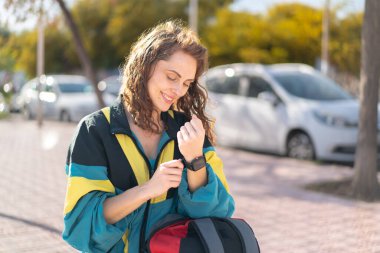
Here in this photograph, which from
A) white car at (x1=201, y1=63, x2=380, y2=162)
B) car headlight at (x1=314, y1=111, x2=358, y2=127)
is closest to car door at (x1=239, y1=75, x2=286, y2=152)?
white car at (x1=201, y1=63, x2=380, y2=162)

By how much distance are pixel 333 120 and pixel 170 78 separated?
7710 mm

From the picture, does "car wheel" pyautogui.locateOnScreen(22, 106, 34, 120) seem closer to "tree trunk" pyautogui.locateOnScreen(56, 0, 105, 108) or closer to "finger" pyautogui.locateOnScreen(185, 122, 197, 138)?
"tree trunk" pyautogui.locateOnScreen(56, 0, 105, 108)

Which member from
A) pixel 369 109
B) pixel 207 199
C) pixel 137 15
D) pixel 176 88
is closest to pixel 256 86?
pixel 369 109

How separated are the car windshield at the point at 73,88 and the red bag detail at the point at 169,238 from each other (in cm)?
1764

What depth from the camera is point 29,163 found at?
9805mm

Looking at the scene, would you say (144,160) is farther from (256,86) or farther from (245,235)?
(256,86)

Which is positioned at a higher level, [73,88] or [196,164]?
[73,88]

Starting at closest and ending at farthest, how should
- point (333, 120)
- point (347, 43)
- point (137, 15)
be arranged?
point (333, 120) < point (347, 43) < point (137, 15)

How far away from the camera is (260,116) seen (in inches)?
427

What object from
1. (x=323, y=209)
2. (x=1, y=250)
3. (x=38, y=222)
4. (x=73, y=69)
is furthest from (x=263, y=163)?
(x=73, y=69)

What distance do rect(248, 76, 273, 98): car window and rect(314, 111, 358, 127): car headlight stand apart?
124 cm

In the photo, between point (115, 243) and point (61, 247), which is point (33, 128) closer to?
point (61, 247)

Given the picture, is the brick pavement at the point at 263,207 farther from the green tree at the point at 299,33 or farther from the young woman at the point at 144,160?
the green tree at the point at 299,33

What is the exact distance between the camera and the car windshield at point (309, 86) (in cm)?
1070
